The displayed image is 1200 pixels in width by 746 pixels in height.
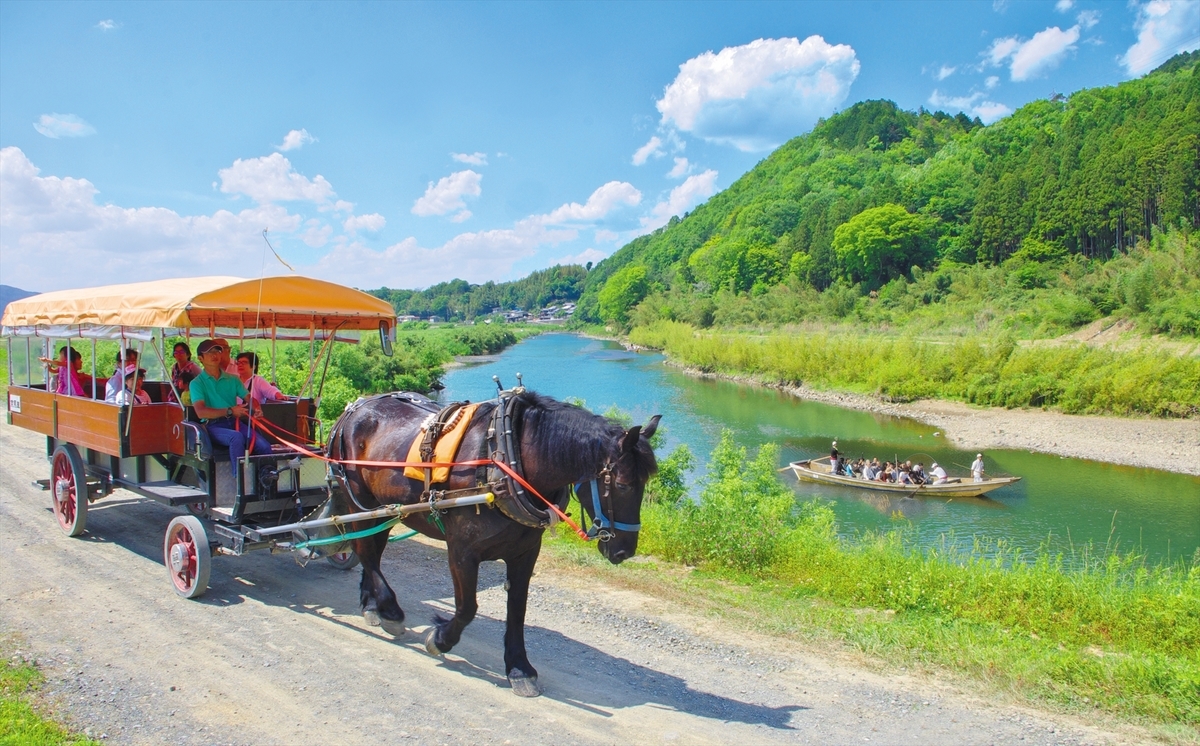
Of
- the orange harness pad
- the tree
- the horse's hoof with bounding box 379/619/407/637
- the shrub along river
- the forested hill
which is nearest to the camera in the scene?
the orange harness pad

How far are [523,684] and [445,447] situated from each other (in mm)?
1725

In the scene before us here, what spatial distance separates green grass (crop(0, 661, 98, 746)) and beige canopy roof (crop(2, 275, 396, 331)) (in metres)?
2.59

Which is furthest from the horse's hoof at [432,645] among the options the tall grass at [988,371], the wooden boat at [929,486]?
the tall grass at [988,371]

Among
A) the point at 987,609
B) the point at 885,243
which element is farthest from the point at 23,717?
the point at 885,243

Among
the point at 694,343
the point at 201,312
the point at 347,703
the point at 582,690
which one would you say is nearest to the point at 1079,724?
the point at 582,690

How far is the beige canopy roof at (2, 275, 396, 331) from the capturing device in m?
5.95

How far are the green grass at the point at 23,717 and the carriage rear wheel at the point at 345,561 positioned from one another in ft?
9.08

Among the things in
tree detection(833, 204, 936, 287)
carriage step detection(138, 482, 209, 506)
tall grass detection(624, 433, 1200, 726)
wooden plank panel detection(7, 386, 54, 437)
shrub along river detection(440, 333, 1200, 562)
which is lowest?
shrub along river detection(440, 333, 1200, 562)

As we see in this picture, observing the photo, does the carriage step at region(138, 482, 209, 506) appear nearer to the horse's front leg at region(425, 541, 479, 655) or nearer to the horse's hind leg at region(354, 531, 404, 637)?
Answer: the horse's hind leg at region(354, 531, 404, 637)

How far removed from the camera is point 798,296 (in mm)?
79312

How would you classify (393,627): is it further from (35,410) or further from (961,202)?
(961,202)

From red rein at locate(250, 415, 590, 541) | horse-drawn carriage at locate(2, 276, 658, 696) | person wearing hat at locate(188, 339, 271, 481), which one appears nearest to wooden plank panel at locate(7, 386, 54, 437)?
horse-drawn carriage at locate(2, 276, 658, 696)

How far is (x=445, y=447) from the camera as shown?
5.39m

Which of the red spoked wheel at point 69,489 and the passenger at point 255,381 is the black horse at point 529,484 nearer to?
the passenger at point 255,381
